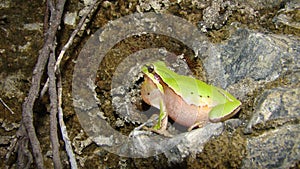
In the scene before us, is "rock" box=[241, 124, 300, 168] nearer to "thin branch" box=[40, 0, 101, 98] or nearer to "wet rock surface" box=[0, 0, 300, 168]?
"wet rock surface" box=[0, 0, 300, 168]

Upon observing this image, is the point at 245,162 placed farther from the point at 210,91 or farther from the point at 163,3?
the point at 163,3

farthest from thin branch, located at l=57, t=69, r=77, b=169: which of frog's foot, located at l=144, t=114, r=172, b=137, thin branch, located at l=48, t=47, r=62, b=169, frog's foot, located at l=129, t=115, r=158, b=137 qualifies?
frog's foot, located at l=144, t=114, r=172, b=137

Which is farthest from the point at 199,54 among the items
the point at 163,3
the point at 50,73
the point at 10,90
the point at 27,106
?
the point at 10,90

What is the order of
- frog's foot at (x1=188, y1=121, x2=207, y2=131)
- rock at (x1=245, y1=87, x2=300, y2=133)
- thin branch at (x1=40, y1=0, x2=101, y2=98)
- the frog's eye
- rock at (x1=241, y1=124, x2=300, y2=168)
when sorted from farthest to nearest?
1. thin branch at (x1=40, y1=0, x2=101, y2=98)
2. the frog's eye
3. frog's foot at (x1=188, y1=121, x2=207, y2=131)
4. rock at (x1=245, y1=87, x2=300, y2=133)
5. rock at (x1=241, y1=124, x2=300, y2=168)

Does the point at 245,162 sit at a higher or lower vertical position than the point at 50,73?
lower

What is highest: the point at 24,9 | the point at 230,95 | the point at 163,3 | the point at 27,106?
the point at 24,9

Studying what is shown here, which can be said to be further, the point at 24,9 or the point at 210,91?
the point at 24,9

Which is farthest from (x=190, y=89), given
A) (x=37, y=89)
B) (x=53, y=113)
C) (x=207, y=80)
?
(x=37, y=89)
